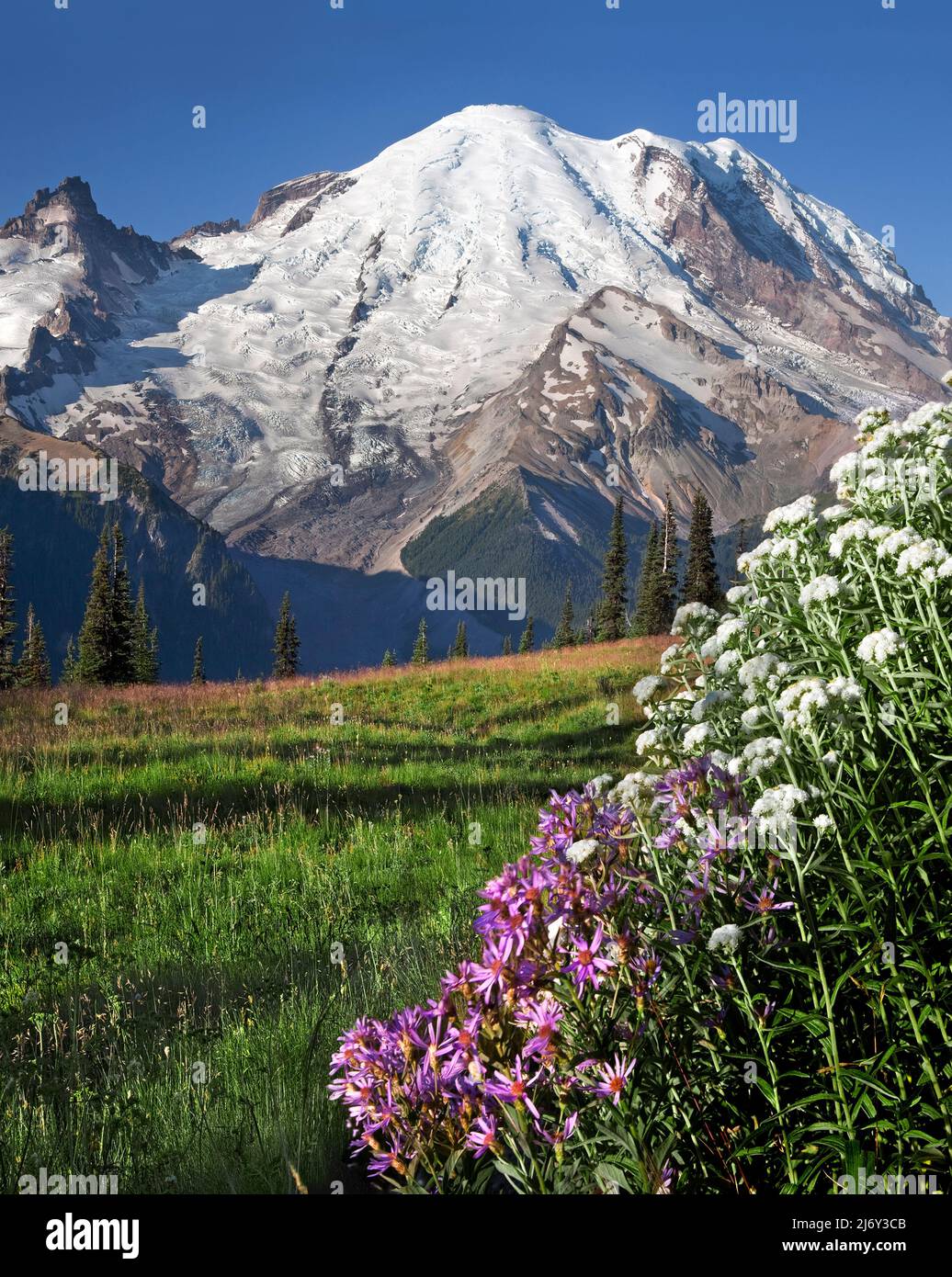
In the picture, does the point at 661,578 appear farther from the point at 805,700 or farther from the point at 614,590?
the point at 805,700

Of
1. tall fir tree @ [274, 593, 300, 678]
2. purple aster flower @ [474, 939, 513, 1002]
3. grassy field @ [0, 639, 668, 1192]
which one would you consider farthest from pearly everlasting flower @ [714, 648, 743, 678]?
tall fir tree @ [274, 593, 300, 678]

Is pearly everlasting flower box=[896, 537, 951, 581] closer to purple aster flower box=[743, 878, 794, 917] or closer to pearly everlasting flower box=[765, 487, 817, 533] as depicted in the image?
pearly everlasting flower box=[765, 487, 817, 533]

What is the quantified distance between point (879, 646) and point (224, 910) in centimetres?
581

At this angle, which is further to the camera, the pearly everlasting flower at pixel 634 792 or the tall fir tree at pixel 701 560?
the tall fir tree at pixel 701 560

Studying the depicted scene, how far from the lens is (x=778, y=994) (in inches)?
120

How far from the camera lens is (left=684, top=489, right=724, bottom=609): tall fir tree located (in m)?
60.1

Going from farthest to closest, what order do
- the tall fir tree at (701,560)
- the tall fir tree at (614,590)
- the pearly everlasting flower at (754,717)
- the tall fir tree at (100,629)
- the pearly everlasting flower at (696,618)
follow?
the tall fir tree at (614,590), the tall fir tree at (701,560), the tall fir tree at (100,629), the pearly everlasting flower at (696,618), the pearly everlasting flower at (754,717)

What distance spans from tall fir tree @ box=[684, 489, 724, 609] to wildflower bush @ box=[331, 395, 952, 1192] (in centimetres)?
5664

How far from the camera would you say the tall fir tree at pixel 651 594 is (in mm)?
64625

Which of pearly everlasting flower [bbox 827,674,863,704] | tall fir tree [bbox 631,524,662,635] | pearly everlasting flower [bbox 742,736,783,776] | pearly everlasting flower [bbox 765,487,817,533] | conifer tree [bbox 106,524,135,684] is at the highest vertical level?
tall fir tree [bbox 631,524,662,635]

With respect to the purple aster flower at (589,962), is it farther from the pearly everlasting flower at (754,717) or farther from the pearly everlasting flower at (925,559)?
the pearly everlasting flower at (925,559)

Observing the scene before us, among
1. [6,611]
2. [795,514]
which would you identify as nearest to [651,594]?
[6,611]

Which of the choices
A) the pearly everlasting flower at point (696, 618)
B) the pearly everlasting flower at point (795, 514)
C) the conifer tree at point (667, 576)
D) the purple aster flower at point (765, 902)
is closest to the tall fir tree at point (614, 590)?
the conifer tree at point (667, 576)
